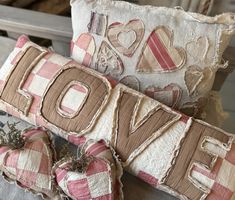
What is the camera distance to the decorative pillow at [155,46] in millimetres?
704

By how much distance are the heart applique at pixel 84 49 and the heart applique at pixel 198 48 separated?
8.1 inches

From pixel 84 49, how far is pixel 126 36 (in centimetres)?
11

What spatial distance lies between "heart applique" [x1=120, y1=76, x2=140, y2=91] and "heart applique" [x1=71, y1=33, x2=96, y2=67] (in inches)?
3.5

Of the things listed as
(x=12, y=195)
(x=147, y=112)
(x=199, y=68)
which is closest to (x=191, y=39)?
(x=199, y=68)

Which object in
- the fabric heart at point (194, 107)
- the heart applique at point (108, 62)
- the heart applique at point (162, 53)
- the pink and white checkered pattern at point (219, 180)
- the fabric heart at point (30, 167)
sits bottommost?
the fabric heart at point (30, 167)

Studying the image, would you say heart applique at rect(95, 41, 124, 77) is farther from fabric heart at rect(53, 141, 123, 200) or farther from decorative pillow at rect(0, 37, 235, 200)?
fabric heart at rect(53, 141, 123, 200)

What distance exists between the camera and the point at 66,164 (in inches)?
26.2

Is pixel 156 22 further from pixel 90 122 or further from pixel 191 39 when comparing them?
pixel 90 122

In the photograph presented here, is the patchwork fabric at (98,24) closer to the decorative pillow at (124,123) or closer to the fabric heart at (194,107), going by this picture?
the decorative pillow at (124,123)

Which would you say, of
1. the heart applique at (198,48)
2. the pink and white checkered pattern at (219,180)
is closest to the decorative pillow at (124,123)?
the pink and white checkered pattern at (219,180)

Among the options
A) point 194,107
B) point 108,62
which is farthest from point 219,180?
point 108,62

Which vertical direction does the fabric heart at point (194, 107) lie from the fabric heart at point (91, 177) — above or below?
above

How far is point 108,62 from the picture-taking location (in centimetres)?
78

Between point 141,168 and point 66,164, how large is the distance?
0.14m
